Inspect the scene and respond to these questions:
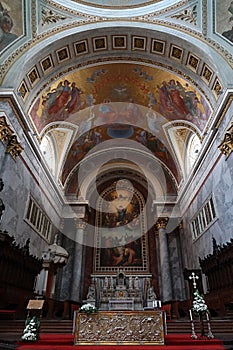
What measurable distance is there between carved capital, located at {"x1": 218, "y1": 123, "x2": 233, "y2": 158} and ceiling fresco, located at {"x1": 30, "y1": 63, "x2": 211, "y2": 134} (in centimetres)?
258

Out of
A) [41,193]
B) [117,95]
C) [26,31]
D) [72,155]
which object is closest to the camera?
[26,31]

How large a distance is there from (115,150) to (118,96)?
16.2ft

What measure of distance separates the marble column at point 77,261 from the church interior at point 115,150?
0.24 feet

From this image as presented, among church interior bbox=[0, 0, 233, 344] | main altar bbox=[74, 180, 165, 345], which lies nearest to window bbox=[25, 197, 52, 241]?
church interior bbox=[0, 0, 233, 344]

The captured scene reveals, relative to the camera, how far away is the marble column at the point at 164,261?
14.7 m

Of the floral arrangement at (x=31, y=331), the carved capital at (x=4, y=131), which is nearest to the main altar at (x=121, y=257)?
the floral arrangement at (x=31, y=331)

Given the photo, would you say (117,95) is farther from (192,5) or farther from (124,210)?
(124,210)

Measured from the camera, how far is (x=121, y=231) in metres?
17.7

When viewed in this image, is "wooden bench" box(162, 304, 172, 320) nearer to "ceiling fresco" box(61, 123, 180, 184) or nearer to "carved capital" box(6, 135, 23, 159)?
"ceiling fresco" box(61, 123, 180, 184)

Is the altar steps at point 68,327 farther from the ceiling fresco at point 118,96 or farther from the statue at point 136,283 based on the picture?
the ceiling fresco at point 118,96

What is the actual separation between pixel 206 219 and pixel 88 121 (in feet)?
27.3

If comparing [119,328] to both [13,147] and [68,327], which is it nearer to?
[68,327]

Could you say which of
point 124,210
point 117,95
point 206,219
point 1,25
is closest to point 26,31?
point 1,25

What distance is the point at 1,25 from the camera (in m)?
9.97
